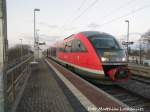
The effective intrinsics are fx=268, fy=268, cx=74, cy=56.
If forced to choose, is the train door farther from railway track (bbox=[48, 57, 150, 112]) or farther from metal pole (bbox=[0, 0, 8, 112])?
metal pole (bbox=[0, 0, 8, 112])

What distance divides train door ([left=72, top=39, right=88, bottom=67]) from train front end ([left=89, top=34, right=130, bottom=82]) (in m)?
0.86

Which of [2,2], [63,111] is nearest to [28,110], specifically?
[63,111]

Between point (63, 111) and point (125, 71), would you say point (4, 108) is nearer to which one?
point (63, 111)

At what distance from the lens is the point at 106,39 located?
577 inches

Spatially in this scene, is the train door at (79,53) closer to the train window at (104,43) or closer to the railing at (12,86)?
the train window at (104,43)

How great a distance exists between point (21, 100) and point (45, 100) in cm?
84

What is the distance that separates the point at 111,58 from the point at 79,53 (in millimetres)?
2946

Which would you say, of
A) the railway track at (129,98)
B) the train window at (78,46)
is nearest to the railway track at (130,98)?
the railway track at (129,98)

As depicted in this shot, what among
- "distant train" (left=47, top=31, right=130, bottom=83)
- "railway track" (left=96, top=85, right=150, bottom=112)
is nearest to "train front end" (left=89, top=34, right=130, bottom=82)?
"distant train" (left=47, top=31, right=130, bottom=83)

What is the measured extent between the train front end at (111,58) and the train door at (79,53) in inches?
33.8

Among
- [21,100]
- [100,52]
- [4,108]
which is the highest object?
[100,52]

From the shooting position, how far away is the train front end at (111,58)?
42.3 ft

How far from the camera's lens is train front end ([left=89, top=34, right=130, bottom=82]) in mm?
12883

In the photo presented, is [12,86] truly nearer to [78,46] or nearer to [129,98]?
[129,98]
